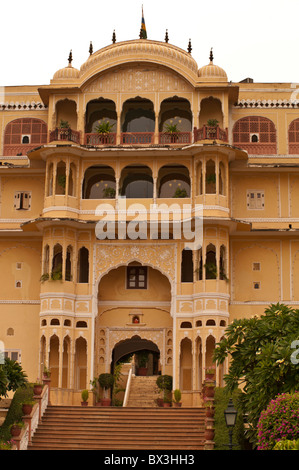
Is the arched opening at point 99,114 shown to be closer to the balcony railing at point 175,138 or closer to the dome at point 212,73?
the balcony railing at point 175,138

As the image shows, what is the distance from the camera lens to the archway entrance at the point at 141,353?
118 ft

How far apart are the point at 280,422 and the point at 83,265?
15.0m

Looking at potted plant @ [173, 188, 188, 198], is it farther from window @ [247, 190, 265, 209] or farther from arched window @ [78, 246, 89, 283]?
arched window @ [78, 246, 89, 283]

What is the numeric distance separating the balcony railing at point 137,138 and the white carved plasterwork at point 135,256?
4.04m

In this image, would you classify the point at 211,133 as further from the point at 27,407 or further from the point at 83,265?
the point at 27,407

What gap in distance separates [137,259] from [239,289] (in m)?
4.06

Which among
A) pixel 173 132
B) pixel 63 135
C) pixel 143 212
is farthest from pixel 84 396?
pixel 173 132

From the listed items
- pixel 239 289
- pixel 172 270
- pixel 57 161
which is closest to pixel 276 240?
pixel 239 289

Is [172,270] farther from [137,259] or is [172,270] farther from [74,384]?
[74,384]

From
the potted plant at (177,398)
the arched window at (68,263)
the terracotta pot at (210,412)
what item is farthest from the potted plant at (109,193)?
the terracotta pot at (210,412)

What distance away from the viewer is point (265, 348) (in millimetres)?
18875

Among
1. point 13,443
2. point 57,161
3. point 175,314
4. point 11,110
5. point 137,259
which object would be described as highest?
point 11,110

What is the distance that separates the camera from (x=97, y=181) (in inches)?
1221

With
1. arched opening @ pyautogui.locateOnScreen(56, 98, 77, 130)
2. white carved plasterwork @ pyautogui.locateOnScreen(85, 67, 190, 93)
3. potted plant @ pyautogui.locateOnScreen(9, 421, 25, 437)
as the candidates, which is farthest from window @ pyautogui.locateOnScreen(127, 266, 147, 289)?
potted plant @ pyautogui.locateOnScreen(9, 421, 25, 437)
